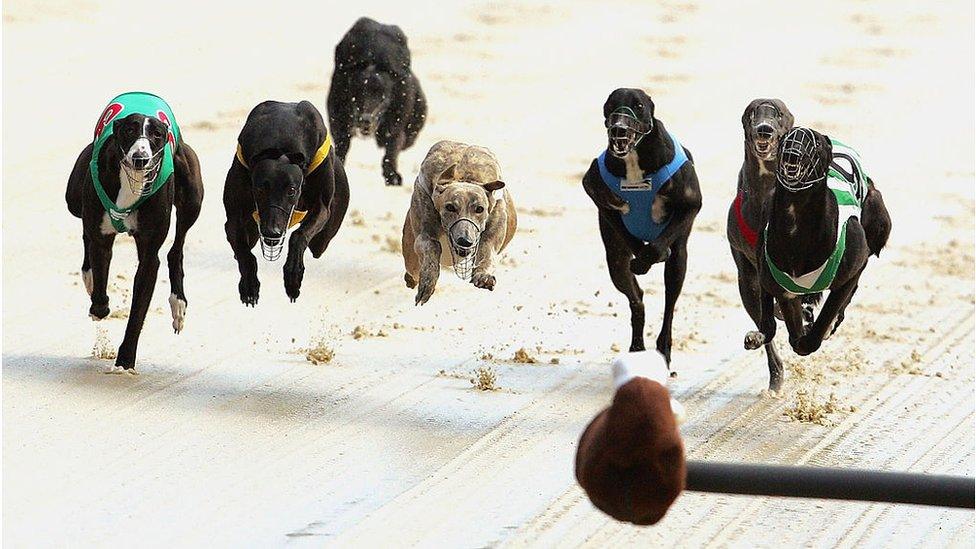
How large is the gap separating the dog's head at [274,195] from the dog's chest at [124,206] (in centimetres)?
64

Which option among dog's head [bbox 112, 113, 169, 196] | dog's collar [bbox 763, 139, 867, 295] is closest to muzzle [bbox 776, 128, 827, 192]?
dog's collar [bbox 763, 139, 867, 295]

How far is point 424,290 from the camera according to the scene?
5.36 m

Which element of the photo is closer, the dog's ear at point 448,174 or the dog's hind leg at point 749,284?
the dog's ear at point 448,174

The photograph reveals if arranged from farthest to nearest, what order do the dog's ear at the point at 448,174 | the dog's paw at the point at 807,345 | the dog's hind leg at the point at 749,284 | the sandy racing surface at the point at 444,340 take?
the dog's hind leg at the point at 749,284, the dog's ear at the point at 448,174, the dog's paw at the point at 807,345, the sandy racing surface at the point at 444,340

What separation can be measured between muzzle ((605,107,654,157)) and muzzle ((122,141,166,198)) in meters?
1.52

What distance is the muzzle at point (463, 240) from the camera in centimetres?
518

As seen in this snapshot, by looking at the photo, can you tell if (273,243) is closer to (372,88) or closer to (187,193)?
(187,193)

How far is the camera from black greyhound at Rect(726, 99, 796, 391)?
5344 millimetres

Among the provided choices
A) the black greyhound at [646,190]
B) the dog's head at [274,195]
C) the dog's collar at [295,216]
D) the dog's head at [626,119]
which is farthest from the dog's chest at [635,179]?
the dog's head at [274,195]

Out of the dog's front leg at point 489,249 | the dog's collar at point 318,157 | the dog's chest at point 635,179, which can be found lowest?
the dog's front leg at point 489,249

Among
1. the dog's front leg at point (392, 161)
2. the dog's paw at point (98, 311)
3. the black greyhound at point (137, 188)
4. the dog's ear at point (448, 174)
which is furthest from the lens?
the dog's front leg at point (392, 161)

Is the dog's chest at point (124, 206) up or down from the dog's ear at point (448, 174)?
down

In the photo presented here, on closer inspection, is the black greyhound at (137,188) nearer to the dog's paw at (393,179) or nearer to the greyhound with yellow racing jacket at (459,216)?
the greyhound with yellow racing jacket at (459,216)

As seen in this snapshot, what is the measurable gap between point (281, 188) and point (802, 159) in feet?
5.41
